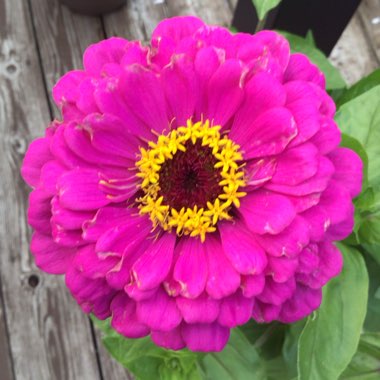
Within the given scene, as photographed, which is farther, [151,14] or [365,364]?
[151,14]

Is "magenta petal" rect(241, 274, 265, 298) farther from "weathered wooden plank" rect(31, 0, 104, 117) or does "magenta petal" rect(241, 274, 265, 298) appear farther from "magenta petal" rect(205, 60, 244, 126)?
"weathered wooden plank" rect(31, 0, 104, 117)

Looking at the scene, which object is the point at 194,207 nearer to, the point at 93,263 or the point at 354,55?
the point at 93,263

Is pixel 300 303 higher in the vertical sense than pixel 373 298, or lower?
higher

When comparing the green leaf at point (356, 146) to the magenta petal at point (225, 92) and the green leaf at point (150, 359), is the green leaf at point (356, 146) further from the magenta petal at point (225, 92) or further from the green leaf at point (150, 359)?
the green leaf at point (150, 359)

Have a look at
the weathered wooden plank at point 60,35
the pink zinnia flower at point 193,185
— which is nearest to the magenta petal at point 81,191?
the pink zinnia flower at point 193,185

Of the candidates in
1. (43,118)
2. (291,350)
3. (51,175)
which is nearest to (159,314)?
(51,175)

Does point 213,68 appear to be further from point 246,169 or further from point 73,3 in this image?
point 73,3
